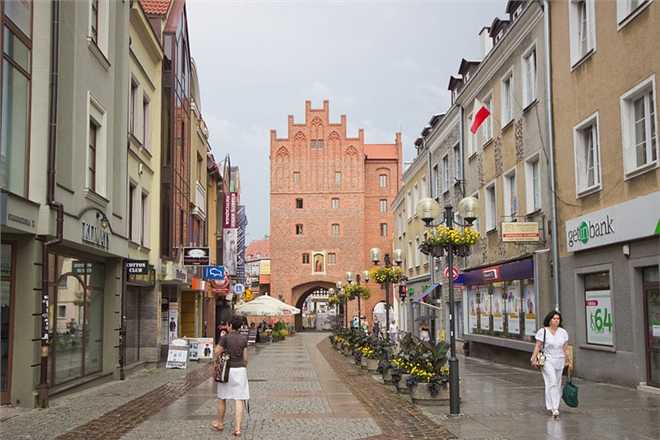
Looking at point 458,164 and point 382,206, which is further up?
point 382,206

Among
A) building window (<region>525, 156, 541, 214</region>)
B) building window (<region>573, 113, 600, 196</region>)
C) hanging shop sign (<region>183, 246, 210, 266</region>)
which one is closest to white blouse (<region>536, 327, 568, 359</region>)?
building window (<region>573, 113, 600, 196</region>)

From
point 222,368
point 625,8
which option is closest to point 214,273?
point 625,8

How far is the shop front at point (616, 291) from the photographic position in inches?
544

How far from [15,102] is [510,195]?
14847 millimetres

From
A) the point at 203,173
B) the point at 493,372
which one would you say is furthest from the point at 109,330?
the point at 203,173

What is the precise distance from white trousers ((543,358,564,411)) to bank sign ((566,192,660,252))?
11.1ft

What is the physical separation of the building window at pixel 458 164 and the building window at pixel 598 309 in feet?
39.1

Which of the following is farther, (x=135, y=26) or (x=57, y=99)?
(x=135, y=26)

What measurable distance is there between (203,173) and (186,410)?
23779 mm

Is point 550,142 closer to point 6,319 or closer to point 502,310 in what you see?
point 502,310

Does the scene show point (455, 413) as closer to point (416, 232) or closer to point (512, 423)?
point (512, 423)

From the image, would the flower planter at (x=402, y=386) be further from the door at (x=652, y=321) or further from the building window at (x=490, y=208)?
the building window at (x=490, y=208)

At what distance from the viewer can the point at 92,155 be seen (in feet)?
54.7

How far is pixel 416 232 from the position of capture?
40.1m
